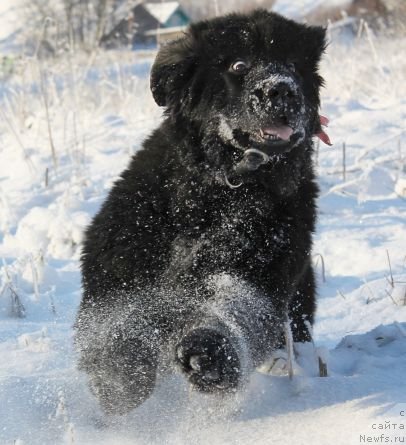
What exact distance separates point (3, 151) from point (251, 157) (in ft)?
17.9

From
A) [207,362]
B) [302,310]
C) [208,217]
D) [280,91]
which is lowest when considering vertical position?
[302,310]

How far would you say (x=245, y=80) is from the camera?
2840 millimetres

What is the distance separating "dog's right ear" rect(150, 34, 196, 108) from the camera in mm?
3006

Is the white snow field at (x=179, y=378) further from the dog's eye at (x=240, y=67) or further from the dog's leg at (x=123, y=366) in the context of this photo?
the dog's eye at (x=240, y=67)

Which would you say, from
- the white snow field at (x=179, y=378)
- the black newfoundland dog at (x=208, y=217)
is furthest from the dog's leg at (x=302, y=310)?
the black newfoundland dog at (x=208, y=217)

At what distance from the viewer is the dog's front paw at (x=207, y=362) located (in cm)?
227

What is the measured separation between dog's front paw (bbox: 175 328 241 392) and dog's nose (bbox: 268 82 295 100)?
0.95 metres

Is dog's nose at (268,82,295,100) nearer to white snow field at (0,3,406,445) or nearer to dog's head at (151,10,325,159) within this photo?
dog's head at (151,10,325,159)

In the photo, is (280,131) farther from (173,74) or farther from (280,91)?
(173,74)

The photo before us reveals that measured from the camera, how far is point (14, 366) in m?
2.88

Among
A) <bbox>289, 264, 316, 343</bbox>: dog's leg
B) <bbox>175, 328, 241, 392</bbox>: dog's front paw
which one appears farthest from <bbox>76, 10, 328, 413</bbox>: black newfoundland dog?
<bbox>289, 264, 316, 343</bbox>: dog's leg

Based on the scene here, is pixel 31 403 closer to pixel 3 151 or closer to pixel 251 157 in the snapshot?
pixel 251 157

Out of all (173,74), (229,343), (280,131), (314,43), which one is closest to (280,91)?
(280,131)

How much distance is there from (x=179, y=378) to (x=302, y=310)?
892 mm
